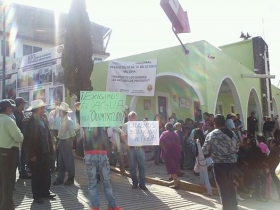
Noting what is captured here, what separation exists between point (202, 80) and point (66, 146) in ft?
23.2

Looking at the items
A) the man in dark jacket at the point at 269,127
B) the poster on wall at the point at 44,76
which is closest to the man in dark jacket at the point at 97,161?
the poster on wall at the point at 44,76

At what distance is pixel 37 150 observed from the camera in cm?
616

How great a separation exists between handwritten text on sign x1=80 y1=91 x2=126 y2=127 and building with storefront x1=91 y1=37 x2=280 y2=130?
7439 mm

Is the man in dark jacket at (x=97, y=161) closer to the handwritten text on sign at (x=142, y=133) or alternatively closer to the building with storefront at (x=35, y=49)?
the handwritten text on sign at (x=142, y=133)

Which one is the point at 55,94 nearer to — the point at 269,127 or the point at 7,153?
the point at 7,153

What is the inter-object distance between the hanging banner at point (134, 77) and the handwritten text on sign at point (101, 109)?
7.92m

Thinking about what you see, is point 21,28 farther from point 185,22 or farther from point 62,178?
point 62,178

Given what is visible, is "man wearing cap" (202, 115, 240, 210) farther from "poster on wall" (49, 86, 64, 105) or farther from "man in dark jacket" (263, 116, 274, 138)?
"man in dark jacket" (263, 116, 274, 138)

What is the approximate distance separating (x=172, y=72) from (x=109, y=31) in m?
22.2

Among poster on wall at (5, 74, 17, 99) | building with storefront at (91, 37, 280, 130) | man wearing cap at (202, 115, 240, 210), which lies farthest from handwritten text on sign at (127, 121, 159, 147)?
poster on wall at (5, 74, 17, 99)

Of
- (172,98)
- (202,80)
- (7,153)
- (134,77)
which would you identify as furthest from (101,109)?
(172,98)

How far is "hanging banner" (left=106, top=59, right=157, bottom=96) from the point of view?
1416cm

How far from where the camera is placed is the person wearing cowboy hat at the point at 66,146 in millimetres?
7391

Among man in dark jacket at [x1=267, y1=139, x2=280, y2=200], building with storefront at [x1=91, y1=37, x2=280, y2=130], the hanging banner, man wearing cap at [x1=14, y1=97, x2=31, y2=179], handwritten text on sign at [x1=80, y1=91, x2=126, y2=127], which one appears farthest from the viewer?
the hanging banner
